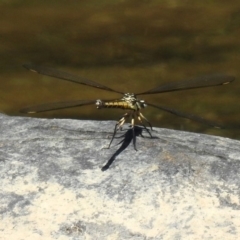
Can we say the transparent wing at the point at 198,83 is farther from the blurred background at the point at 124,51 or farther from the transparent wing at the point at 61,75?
the blurred background at the point at 124,51

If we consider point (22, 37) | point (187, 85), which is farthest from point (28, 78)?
point (187, 85)

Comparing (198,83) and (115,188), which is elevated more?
(198,83)

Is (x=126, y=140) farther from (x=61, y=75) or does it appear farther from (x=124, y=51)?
(x=124, y=51)

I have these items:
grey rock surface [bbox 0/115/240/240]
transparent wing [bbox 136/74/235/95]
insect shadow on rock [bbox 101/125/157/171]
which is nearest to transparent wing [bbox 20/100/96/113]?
grey rock surface [bbox 0/115/240/240]

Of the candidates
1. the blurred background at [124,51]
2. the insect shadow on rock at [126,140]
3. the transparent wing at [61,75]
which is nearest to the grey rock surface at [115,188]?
the insect shadow on rock at [126,140]

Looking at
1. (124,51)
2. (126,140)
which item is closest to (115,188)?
(126,140)

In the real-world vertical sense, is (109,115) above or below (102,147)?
below

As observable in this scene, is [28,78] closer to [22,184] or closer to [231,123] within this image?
[231,123]

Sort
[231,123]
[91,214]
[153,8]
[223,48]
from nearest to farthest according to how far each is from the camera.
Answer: [91,214]
[231,123]
[223,48]
[153,8]
